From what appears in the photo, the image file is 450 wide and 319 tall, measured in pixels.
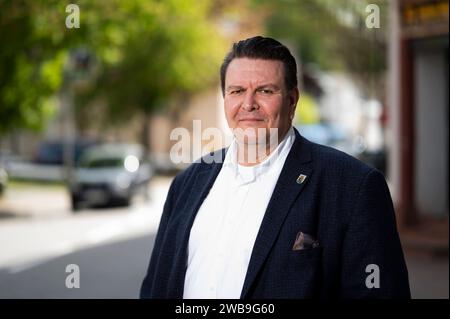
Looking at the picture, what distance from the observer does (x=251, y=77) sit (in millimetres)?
2824

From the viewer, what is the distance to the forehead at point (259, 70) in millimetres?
2816

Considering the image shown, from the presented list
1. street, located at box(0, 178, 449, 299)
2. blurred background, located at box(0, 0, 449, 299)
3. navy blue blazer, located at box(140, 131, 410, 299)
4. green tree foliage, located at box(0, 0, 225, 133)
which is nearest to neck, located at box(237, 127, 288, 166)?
navy blue blazer, located at box(140, 131, 410, 299)

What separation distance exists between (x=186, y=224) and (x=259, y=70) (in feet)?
1.93

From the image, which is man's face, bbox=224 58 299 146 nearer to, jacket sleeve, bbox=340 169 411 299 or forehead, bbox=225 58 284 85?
forehead, bbox=225 58 284 85

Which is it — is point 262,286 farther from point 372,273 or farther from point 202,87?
point 202,87

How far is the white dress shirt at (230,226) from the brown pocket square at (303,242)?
0.15m

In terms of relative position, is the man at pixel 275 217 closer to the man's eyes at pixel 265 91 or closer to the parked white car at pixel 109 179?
the man's eyes at pixel 265 91

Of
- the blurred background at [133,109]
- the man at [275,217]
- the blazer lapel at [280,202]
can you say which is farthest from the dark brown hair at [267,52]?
the blurred background at [133,109]

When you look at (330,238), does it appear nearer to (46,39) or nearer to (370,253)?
(370,253)

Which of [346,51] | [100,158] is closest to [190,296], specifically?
[100,158]

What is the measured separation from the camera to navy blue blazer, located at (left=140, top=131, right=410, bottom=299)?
2.66 metres

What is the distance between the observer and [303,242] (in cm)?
267

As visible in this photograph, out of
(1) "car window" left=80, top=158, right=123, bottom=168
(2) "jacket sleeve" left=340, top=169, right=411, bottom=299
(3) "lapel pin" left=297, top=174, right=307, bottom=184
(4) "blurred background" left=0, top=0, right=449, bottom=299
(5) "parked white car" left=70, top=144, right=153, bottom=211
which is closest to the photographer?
(2) "jacket sleeve" left=340, top=169, right=411, bottom=299

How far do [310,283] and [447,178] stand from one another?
13909mm
